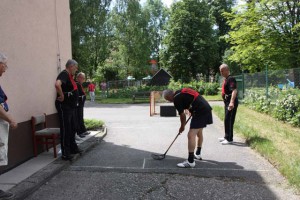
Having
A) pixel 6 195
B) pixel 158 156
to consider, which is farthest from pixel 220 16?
pixel 6 195

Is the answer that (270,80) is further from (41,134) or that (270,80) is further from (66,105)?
(41,134)

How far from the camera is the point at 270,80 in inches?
555

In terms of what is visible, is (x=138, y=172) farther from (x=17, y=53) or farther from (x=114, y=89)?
(x=114, y=89)

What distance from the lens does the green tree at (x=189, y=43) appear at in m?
38.8

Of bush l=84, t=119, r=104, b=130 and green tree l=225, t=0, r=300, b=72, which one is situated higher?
green tree l=225, t=0, r=300, b=72

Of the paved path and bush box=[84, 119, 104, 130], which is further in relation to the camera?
bush box=[84, 119, 104, 130]

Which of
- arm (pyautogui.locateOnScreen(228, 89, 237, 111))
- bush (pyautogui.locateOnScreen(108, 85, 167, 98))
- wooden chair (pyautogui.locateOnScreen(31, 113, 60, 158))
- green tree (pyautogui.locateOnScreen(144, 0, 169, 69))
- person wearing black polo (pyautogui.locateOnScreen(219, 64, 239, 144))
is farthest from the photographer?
green tree (pyautogui.locateOnScreen(144, 0, 169, 69))

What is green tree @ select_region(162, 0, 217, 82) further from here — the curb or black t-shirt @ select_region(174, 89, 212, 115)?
the curb

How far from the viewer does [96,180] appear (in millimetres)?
5316

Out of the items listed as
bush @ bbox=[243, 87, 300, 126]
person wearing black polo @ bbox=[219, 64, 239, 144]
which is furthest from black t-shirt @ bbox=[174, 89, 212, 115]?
bush @ bbox=[243, 87, 300, 126]

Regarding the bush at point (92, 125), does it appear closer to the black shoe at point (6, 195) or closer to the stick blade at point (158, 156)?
the stick blade at point (158, 156)

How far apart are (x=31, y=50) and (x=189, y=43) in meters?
33.9

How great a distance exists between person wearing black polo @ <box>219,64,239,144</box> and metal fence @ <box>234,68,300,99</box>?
427 cm

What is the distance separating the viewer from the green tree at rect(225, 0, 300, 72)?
1950cm
